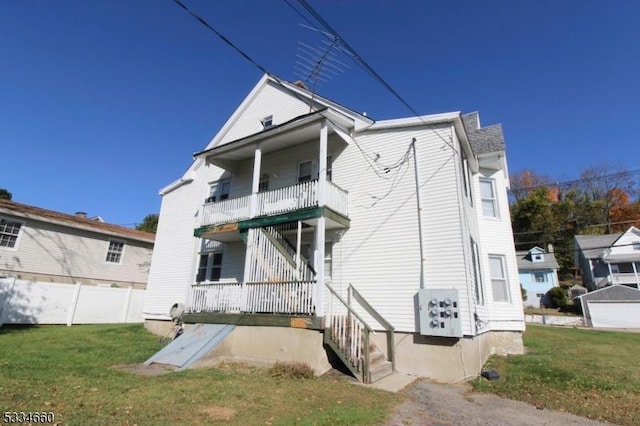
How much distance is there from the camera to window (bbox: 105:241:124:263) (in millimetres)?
22172

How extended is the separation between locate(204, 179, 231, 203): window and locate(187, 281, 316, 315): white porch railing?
5.26 m

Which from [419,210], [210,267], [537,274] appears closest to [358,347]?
[419,210]

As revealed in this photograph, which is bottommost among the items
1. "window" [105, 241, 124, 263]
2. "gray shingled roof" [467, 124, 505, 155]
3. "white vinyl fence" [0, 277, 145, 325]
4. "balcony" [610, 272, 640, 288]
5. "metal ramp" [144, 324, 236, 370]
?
"metal ramp" [144, 324, 236, 370]

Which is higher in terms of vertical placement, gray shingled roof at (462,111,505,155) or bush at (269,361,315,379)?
gray shingled roof at (462,111,505,155)

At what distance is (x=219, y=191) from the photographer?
54.5 ft

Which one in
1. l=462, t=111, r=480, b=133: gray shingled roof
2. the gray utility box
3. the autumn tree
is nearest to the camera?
the gray utility box

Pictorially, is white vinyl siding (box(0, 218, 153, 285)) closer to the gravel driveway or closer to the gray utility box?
the gray utility box

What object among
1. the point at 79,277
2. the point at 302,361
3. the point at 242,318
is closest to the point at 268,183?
the point at 242,318

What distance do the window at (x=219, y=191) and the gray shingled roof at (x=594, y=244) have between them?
146 ft

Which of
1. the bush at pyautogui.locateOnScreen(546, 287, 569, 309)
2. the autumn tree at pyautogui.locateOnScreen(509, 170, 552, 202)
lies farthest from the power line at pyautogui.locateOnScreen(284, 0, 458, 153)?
the autumn tree at pyautogui.locateOnScreen(509, 170, 552, 202)

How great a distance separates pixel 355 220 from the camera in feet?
39.6

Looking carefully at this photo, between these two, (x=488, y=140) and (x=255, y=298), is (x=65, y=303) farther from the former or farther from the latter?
(x=488, y=140)

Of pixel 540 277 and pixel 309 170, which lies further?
pixel 540 277

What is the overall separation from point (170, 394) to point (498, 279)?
39.3 feet
